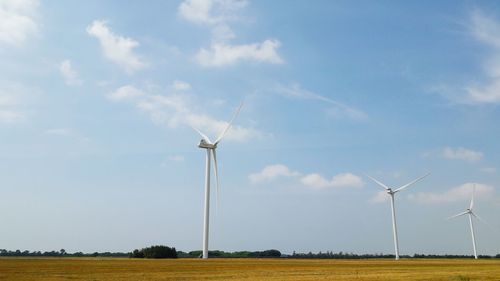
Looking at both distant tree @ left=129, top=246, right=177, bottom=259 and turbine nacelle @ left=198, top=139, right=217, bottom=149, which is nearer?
turbine nacelle @ left=198, top=139, right=217, bottom=149

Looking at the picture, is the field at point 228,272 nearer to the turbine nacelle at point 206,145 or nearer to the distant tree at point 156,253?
the turbine nacelle at point 206,145

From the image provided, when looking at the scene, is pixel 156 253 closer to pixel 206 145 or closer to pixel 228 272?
pixel 206 145

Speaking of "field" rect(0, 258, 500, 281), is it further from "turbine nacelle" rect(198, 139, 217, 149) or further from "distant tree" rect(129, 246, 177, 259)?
"distant tree" rect(129, 246, 177, 259)

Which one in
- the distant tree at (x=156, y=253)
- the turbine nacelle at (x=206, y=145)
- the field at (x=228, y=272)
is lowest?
the field at (x=228, y=272)

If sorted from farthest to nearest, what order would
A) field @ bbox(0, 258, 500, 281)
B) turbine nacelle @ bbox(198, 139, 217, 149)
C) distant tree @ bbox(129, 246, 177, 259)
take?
distant tree @ bbox(129, 246, 177, 259), turbine nacelle @ bbox(198, 139, 217, 149), field @ bbox(0, 258, 500, 281)

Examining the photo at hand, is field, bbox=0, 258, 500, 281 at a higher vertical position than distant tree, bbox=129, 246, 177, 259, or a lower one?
lower

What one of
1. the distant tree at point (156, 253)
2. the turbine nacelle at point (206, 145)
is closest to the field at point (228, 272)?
the turbine nacelle at point (206, 145)

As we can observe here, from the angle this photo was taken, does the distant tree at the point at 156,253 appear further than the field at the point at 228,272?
Yes

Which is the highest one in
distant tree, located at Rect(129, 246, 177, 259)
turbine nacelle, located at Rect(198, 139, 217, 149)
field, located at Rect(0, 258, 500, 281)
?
turbine nacelle, located at Rect(198, 139, 217, 149)

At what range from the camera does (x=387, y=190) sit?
159625 mm

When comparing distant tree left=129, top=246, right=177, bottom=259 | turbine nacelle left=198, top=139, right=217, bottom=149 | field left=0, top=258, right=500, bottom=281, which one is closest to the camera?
field left=0, top=258, right=500, bottom=281

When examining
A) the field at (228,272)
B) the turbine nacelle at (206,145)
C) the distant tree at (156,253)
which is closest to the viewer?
the field at (228,272)

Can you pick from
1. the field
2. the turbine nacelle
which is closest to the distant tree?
the turbine nacelle

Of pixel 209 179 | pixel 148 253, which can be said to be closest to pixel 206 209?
pixel 209 179
